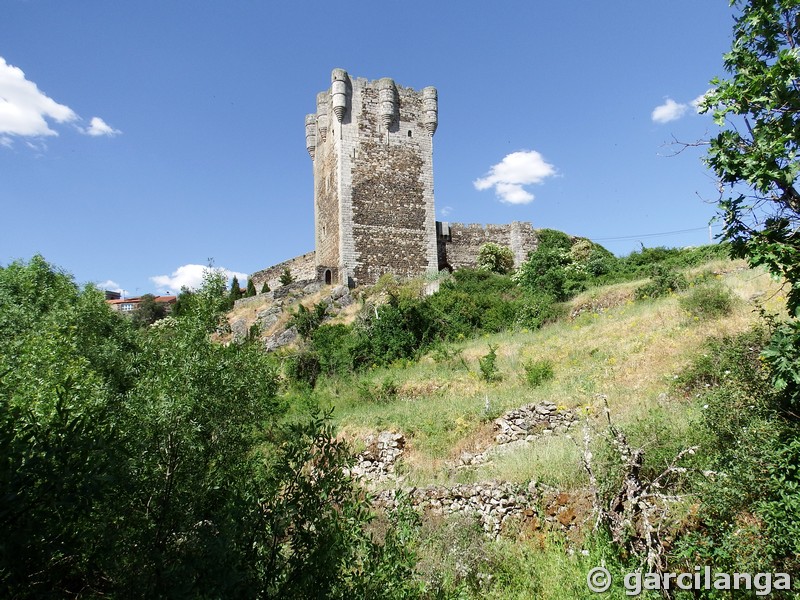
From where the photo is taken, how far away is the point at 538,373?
34.7ft

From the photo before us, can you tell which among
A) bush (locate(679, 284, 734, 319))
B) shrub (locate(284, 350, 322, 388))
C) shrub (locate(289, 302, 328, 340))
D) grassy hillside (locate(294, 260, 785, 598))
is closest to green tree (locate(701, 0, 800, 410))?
grassy hillside (locate(294, 260, 785, 598))

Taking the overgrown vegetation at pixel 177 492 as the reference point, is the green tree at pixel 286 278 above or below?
above

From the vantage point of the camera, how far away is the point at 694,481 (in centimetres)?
498

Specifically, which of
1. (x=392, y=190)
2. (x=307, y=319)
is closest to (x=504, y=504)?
(x=307, y=319)

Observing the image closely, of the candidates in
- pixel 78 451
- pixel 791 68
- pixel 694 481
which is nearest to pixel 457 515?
pixel 694 481

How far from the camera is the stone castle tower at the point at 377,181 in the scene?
2239 centimetres

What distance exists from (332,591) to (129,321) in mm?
10634

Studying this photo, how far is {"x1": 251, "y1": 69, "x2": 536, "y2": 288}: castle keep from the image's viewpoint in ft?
73.5

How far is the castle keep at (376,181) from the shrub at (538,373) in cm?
1228

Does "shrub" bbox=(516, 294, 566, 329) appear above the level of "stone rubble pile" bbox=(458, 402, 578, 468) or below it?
above

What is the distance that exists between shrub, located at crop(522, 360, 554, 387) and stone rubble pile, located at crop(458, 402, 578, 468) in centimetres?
156

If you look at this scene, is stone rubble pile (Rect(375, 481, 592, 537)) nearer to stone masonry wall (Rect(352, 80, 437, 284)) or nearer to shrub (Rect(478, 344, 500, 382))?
shrub (Rect(478, 344, 500, 382))

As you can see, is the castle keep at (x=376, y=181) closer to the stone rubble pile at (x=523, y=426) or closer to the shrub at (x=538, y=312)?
the shrub at (x=538, y=312)

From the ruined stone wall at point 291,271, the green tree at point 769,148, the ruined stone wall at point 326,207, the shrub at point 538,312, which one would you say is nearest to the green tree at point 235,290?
the ruined stone wall at point 291,271
